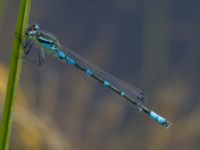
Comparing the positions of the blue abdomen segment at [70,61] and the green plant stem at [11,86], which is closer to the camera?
the green plant stem at [11,86]

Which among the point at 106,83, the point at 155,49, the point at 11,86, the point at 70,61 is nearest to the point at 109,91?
the point at 155,49

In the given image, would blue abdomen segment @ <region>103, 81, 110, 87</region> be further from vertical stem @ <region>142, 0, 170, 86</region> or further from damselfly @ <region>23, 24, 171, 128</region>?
vertical stem @ <region>142, 0, 170, 86</region>

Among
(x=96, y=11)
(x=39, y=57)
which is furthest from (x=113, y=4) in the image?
(x=39, y=57)

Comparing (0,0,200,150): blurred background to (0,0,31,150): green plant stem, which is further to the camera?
(0,0,200,150): blurred background

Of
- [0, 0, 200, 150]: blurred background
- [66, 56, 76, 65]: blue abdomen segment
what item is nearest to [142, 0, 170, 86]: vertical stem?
[0, 0, 200, 150]: blurred background

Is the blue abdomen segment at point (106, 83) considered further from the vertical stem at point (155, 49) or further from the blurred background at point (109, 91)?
the vertical stem at point (155, 49)

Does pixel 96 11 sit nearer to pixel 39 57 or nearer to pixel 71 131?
pixel 71 131

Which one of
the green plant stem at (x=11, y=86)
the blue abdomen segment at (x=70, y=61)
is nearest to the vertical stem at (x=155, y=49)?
the blue abdomen segment at (x=70, y=61)

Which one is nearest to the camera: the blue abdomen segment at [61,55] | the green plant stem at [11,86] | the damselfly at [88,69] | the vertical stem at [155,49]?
the green plant stem at [11,86]

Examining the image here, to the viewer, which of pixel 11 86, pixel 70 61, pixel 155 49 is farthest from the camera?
pixel 155 49

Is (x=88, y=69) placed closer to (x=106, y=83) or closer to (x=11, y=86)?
(x=106, y=83)
